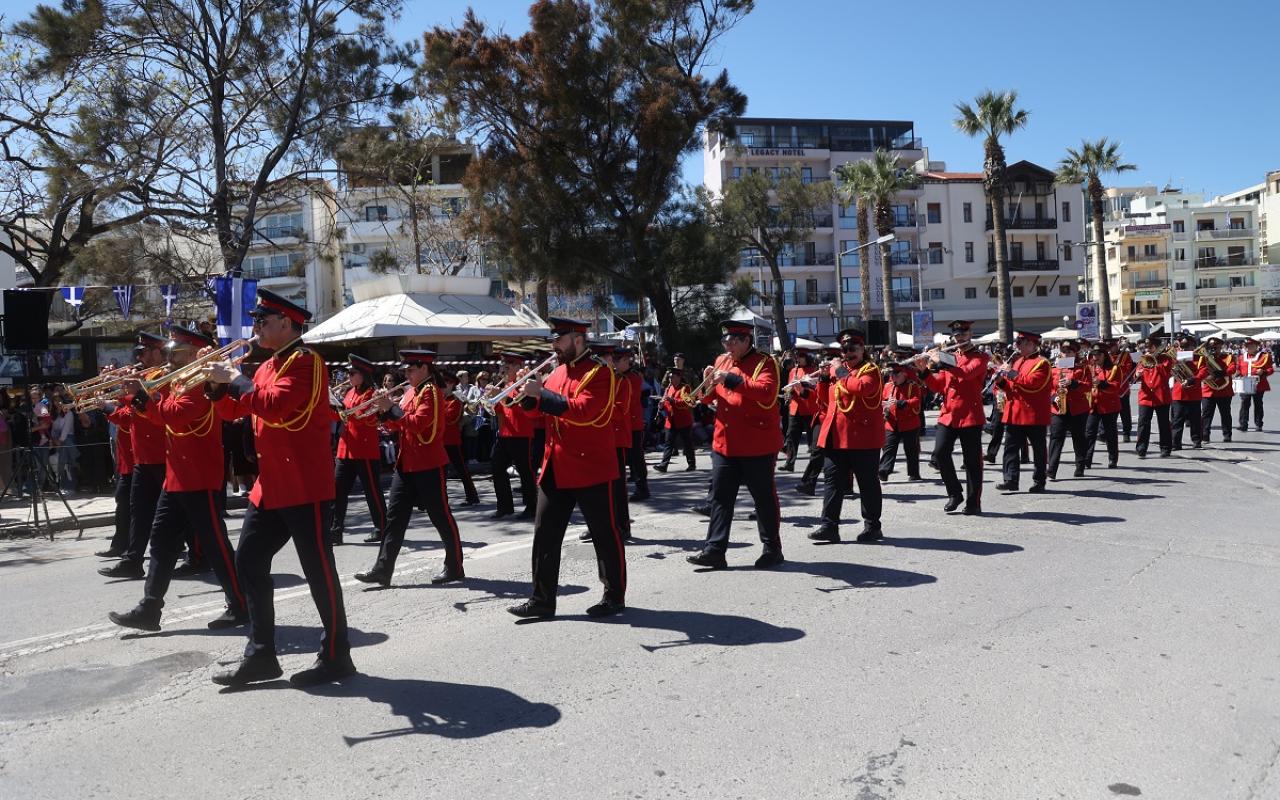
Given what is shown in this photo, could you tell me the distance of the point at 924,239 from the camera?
64.7 meters

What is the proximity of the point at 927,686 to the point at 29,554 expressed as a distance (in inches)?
372

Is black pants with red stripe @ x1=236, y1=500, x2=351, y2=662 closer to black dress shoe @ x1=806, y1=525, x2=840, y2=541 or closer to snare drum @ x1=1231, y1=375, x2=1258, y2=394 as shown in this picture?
black dress shoe @ x1=806, y1=525, x2=840, y2=541

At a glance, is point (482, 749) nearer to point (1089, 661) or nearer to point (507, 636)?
point (507, 636)

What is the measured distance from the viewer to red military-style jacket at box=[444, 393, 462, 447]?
10762 mm

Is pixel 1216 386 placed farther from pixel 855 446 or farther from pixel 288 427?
pixel 288 427

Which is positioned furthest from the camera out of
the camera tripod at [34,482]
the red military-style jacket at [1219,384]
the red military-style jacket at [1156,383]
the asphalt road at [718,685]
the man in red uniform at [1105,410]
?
the red military-style jacket at [1219,384]

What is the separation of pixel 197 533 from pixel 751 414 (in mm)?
4128

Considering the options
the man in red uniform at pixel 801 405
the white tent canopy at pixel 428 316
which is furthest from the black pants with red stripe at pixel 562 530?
the white tent canopy at pixel 428 316

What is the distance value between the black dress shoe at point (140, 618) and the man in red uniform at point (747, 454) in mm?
3944

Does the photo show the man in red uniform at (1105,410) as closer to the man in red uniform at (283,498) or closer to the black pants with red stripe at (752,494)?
the black pants with red stripe at (752,494)

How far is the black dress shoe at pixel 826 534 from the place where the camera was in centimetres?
897

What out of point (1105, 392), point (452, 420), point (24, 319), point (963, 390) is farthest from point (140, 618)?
point (1105, 392)

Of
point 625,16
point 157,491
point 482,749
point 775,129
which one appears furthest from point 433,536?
point 775,129

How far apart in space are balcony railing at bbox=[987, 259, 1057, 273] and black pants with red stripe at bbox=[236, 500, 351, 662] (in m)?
64.9
